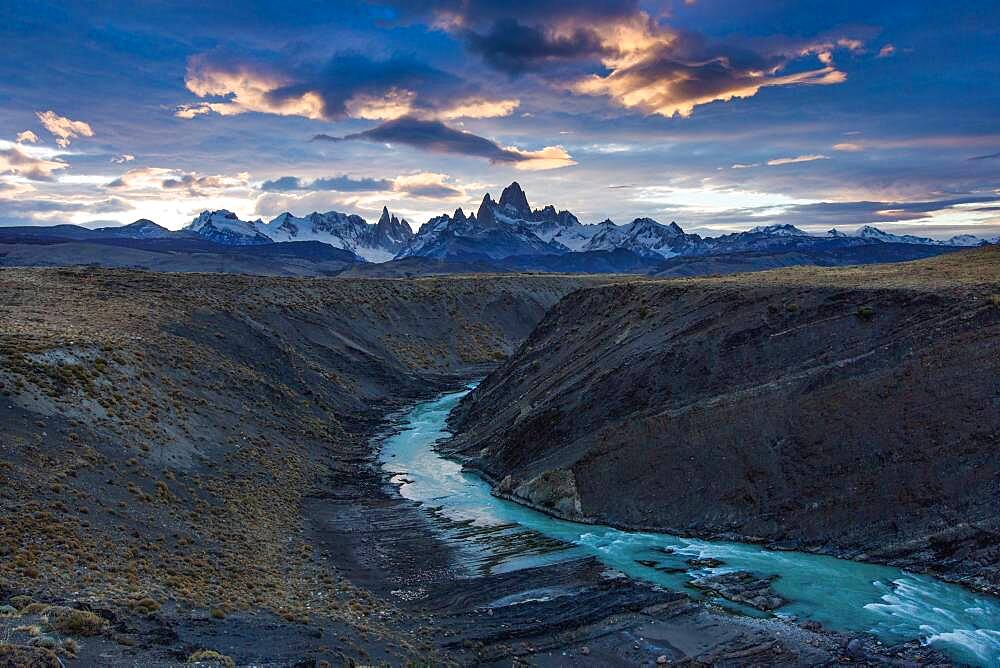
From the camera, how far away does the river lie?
77.3ft

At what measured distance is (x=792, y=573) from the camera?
94.0ft

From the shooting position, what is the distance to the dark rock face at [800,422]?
30688 mm

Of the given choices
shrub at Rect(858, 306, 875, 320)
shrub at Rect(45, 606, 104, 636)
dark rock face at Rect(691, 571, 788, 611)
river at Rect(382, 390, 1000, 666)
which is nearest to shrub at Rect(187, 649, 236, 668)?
shrub at Rect(45, 606, 104, 636)

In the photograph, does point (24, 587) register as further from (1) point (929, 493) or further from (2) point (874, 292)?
(2) point (874, 292)

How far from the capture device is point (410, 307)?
116 metres

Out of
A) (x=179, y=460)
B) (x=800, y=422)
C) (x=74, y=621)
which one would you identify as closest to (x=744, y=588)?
(x=800, y=422)

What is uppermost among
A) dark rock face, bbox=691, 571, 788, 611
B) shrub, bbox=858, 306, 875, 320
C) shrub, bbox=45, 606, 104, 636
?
shrub, bbox=858, 306, 875, 320

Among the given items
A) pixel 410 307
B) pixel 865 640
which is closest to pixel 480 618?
pixel 865 640

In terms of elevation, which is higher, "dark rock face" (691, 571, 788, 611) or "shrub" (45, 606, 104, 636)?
"shrub" (45, 606, 104, 636)

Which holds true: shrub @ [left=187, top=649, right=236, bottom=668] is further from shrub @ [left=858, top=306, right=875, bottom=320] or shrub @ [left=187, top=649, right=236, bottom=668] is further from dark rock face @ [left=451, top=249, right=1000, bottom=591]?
shrub @ [left=858, top=306, right=875, bottom=320]

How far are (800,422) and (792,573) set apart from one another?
10673 millimetres

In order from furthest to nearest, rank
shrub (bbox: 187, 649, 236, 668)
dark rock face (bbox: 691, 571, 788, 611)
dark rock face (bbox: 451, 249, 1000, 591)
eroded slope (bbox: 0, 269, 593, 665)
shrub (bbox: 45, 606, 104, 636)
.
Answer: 1. dark rock face (bbox: 451, 249, 1000, 591)
2. dark rock face (bbox: 691, 571, 788, 611)
3. eroded slope (bbox: 0, 269, 593, 665)
4. shrub (bbox: 187, 649, 236, 668)
5. shrub (bbox: 45, 606, 104, 636)

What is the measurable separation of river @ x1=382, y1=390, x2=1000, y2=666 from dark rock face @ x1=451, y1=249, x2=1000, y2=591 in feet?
4.35

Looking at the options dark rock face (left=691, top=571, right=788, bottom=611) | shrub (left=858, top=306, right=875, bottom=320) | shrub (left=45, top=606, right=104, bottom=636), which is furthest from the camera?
shrub (left=858, top=306, right=875, bottom=320)
